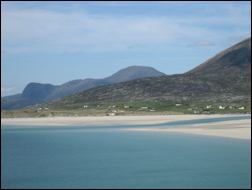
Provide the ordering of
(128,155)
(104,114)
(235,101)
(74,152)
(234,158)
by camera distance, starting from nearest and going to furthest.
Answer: (234,158)
(128,155)
(74,152)
(104,114)
(235,101)

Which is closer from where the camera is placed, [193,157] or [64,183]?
[64,183]

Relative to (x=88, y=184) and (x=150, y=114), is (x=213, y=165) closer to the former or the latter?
(x=88, y=184)

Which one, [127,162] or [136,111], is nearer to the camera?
[127,162]

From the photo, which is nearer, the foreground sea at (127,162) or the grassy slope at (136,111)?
the foreground sea at (127,162)

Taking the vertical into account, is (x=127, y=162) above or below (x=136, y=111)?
above

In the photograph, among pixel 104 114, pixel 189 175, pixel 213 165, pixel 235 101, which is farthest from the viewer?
pixel 235 101

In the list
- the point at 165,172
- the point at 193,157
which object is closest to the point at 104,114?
the point at 193,157

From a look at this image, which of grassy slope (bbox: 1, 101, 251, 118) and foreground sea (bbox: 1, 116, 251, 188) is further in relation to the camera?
grassy slope (bbox: 1, 101, 251, 118)
